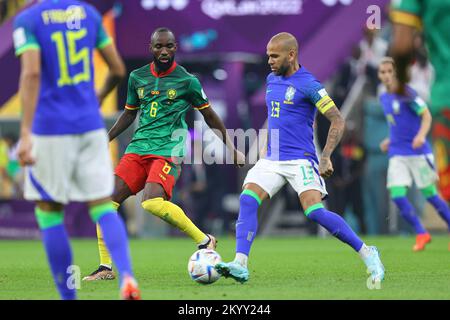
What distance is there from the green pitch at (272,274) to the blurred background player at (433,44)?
1434 millimetres

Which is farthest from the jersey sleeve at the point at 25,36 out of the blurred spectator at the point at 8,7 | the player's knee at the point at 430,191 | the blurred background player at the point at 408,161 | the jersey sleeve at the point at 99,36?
the blurred spectator at the point at 8,7

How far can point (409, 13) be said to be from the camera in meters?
6.66

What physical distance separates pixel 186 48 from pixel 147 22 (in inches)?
39.0

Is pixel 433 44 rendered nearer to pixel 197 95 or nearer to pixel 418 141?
pixel 197 95

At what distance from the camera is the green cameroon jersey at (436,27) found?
6672 millimetres

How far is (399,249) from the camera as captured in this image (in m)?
14.4

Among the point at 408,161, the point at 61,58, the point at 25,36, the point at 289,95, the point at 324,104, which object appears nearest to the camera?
the point at 25,36

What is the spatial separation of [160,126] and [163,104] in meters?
0.23

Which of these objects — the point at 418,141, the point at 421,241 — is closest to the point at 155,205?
the point at 418,141

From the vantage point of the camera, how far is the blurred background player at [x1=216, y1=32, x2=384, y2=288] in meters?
8.94

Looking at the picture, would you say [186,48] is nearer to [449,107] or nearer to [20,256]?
[20,256]

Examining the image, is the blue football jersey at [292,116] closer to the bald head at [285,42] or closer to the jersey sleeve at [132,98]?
the bald head at [285,42]

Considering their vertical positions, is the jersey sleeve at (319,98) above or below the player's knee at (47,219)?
above
